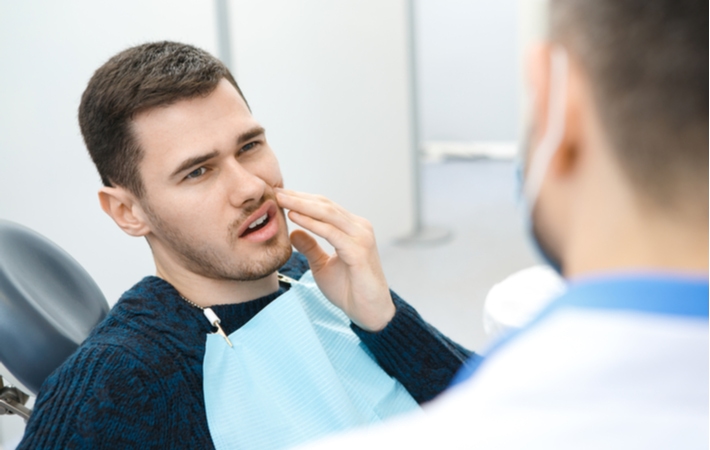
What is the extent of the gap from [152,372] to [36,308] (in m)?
0.32

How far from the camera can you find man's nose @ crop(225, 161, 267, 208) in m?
1.20

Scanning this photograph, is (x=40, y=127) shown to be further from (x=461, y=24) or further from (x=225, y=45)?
(x=461, y=24)

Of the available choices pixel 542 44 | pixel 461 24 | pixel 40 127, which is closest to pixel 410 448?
pixel 542 44

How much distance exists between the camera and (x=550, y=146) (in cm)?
51

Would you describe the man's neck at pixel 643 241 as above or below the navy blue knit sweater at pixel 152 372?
above

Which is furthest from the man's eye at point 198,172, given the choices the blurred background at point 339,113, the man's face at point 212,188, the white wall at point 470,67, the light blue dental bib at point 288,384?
the white wall at point 470,67

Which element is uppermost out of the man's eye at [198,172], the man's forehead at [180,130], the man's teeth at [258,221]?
the man's forehead at [180,130]

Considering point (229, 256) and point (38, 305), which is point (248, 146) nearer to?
point (229, 256)

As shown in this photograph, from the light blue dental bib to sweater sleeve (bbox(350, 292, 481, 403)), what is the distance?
24mm

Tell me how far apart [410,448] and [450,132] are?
584cm

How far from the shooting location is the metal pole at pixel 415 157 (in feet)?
12.3

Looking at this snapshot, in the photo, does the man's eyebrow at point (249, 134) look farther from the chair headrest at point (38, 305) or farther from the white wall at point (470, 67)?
the white wall at point (470, 67)

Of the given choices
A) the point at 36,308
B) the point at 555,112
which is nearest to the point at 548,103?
the point at 555,112

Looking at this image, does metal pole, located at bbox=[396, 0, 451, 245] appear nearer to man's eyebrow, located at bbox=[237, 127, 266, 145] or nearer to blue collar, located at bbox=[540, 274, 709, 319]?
man's eyebrow, located at bbox=[237, 127, 266, 145]
